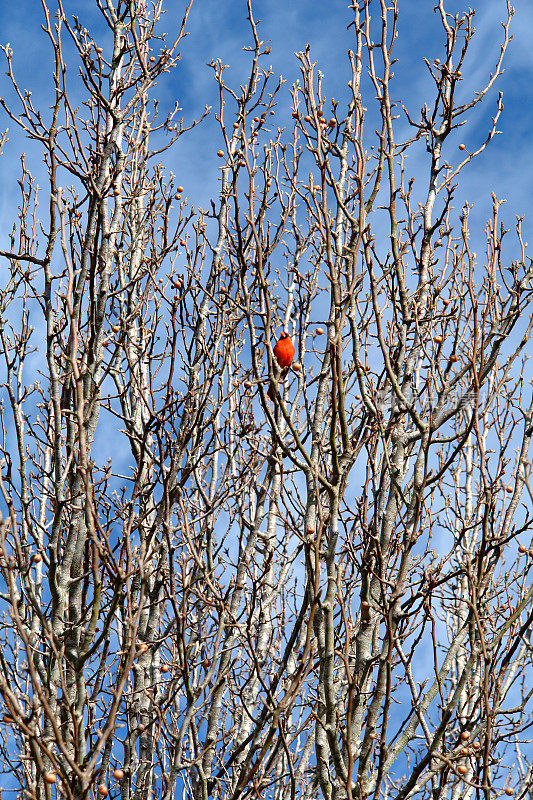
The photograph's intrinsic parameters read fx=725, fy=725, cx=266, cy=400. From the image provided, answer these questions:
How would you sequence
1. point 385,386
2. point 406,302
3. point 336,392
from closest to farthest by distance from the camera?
point 336,392
point 406,302
point 385,386

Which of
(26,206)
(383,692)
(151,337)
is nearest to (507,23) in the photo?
(151,337)

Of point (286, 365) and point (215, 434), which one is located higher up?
point (215, 434)

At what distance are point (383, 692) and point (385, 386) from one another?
228 centimetres

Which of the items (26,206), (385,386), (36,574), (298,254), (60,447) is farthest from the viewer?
(298,254)

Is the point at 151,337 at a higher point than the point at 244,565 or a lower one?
higher

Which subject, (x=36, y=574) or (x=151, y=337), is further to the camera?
(x=36, y=574)

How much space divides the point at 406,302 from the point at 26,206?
3.65m

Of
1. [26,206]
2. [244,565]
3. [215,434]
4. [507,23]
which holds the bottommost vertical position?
[244,565]

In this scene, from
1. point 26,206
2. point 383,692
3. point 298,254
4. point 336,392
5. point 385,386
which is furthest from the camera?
point 298,254

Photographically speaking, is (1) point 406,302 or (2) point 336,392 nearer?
(2) point 336,392

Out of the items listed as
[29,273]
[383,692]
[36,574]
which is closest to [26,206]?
[29,273]

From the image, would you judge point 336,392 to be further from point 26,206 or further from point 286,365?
point 26,206

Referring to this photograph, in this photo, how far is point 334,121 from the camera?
5586 mm

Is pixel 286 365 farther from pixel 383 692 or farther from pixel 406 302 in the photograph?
pixel 383 692
